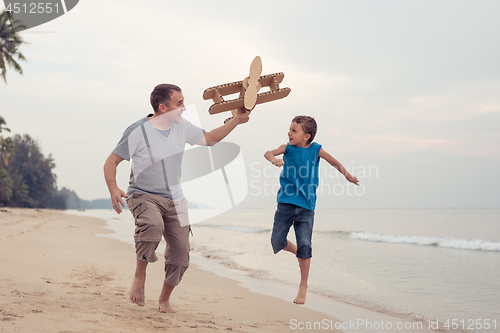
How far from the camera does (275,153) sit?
3.56 meters

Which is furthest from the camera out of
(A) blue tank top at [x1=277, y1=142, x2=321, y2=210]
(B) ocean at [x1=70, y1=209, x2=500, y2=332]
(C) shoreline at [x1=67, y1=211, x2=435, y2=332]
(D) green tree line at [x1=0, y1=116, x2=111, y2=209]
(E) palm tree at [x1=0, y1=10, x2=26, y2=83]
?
(D) green tree line at [x1=0, y1=116, x2=111, y2=209]

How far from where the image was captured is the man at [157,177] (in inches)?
129

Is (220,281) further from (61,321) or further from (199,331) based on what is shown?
(61,321)

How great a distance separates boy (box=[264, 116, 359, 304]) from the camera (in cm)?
347

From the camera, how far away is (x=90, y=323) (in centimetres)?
296

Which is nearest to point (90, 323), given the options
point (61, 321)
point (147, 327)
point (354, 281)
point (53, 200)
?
point (61, 321)

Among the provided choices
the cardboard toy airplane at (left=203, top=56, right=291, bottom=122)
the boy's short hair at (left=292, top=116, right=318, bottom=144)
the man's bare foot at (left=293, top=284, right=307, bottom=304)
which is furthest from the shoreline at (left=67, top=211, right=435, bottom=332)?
the cardboard toy airplane at (left=203, top=56, right=291, bottom=122)

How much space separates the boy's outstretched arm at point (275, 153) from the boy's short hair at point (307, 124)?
30cm

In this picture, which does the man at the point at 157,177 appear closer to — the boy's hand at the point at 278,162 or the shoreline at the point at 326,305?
the boy's hand at the point at 278,162

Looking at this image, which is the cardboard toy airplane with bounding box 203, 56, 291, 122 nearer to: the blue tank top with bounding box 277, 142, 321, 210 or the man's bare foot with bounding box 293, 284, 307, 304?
the blue tank top with bounding box 277, 142, 321, 210

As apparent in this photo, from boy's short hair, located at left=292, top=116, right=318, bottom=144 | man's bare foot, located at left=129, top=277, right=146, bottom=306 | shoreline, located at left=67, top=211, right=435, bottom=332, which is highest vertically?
boy's short hair, located at left=292, top=116, right=318, bottom=144

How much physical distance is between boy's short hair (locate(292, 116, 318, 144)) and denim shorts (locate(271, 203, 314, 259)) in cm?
72

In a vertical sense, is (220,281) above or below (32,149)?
below

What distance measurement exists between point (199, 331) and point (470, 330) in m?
3.24
